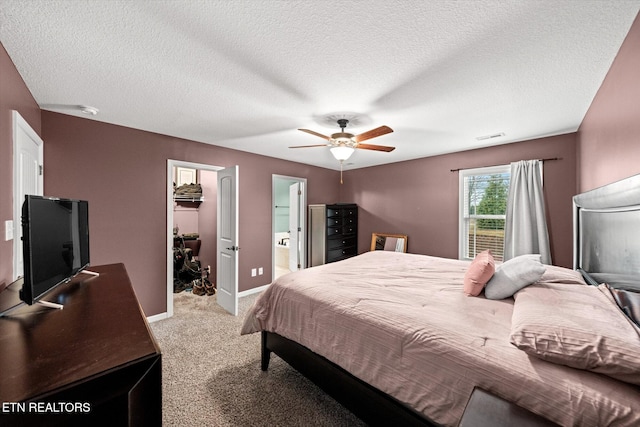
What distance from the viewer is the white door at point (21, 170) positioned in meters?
1.82

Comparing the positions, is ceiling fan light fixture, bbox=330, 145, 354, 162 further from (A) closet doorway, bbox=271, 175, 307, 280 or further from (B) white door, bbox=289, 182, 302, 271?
(B) white door, bbox=289, 182, 302, 271

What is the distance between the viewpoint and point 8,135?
171 centimetres

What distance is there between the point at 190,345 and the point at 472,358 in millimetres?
2629

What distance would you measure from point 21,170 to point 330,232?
159 inches

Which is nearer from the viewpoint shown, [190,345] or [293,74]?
[293,74]

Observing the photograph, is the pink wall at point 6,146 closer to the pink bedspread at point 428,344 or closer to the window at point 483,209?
the pink bedspread at point 428,344

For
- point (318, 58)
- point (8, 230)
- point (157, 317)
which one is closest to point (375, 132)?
point (318, 58)

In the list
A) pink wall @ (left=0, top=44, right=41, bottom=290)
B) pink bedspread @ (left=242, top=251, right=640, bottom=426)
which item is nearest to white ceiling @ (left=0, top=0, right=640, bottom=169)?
pink wall @ (left=0, top=44, right=41, bottom=290)

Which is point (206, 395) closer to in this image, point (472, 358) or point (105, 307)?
point (105, 307)

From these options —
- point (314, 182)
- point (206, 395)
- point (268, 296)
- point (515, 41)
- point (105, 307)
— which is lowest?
point (206, 395)

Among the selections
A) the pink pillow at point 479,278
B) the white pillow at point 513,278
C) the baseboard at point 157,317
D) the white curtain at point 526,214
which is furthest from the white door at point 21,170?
the white curtain at point 526,214

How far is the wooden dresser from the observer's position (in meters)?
0.68

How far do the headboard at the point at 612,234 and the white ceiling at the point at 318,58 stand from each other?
2.94 feet

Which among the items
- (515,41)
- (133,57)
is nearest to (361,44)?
(515,41)
